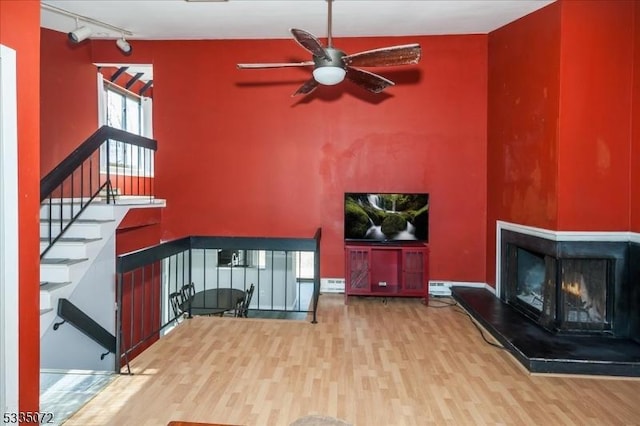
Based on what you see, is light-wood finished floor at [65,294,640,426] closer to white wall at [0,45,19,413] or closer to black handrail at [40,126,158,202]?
white wall at [0,45,19,413]

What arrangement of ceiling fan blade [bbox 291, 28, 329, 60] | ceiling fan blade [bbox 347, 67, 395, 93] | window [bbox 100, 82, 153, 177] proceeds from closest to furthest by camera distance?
ceiling fan blade [bbox 291, 28, 329, 60] < ceiling fan blade [bbox 347, 67, 395, 93] < window [bbox 100, 82, 153, 177]

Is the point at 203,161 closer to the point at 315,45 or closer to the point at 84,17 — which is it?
the point at 84,17

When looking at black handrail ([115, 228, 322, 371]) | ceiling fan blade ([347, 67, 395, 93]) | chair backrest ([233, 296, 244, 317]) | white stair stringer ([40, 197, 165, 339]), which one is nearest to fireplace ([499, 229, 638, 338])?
ceiling fan blade ([347, 67, 395, 93])

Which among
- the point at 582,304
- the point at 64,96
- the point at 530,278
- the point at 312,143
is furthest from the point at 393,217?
the point at 64,96

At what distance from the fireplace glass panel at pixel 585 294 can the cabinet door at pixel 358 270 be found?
211 cm

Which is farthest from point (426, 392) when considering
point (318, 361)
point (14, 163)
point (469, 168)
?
point (469, 168)

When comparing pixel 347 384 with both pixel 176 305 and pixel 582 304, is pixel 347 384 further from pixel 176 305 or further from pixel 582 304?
pixel 176 305

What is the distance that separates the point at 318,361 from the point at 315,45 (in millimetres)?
2599

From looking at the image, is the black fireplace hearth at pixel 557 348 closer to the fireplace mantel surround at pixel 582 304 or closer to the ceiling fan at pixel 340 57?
the fireplace mantel surround at pixel 582 304

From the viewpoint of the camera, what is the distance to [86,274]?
183 inches

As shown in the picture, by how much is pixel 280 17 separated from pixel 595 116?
3.54 metres

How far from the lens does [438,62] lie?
515 centimetres

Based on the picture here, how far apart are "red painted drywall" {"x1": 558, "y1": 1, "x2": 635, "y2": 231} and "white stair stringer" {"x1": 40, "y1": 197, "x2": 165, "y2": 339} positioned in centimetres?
477

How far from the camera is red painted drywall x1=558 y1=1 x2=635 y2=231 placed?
353 cm
